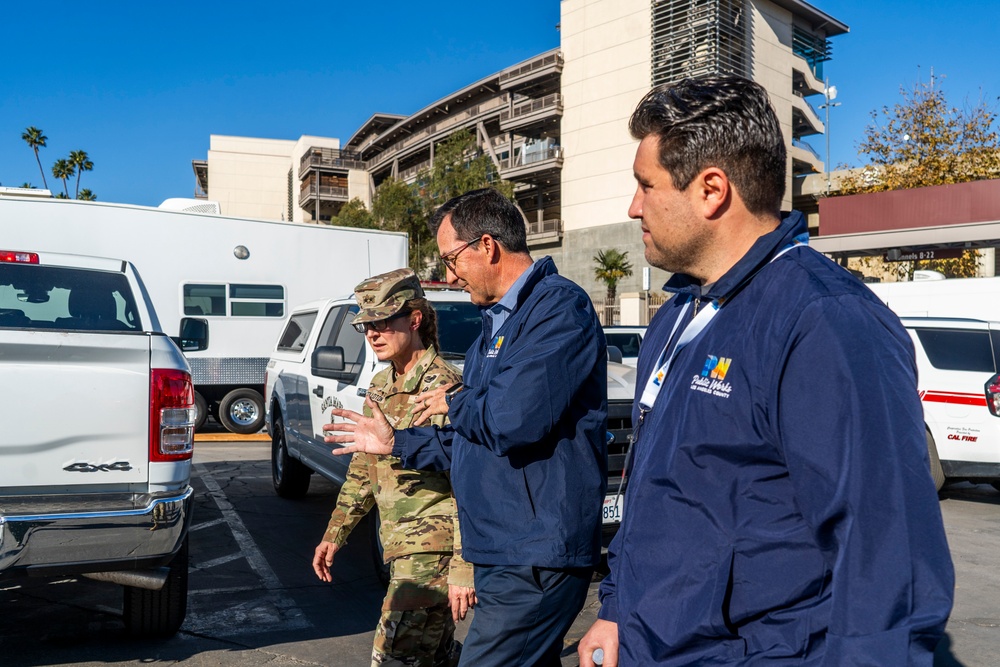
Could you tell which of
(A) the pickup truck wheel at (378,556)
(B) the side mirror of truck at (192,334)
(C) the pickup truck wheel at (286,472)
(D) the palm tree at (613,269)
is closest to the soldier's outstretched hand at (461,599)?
(A) the pickup truck wheel at (378,556)

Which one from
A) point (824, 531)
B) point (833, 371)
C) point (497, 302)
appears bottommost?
point (824, 531)

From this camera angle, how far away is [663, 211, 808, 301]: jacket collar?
149 centimetres

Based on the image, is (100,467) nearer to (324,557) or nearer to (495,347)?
(324,557)

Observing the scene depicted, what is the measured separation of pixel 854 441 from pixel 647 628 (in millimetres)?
555

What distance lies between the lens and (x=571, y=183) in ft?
157

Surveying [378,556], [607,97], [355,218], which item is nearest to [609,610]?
[378,556]

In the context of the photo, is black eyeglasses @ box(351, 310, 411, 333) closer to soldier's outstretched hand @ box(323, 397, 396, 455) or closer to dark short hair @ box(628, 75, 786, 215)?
soldier's outstretched hand @ box(323, 397, 396, 455)

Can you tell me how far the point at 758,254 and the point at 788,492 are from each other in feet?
1.36

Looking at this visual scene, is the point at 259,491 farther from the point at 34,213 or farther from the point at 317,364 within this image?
the point at 34,213

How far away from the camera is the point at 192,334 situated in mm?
6016

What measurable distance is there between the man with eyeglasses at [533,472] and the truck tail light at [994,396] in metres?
7.63

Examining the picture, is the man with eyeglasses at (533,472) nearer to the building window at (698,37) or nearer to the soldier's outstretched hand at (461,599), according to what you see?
the soldier's outstretched hand at (461,599)

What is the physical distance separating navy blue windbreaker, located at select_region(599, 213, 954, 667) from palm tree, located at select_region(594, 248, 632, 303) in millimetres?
42073

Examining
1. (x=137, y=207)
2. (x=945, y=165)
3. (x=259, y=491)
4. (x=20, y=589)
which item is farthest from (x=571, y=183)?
(x=20, y=589)
